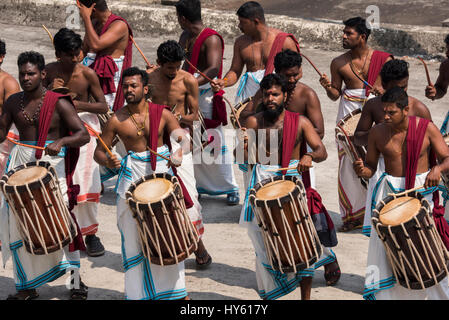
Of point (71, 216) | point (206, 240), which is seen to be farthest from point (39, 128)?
point (206, 240)

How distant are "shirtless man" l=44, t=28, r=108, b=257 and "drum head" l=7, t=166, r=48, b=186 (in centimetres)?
151

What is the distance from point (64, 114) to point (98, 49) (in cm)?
222

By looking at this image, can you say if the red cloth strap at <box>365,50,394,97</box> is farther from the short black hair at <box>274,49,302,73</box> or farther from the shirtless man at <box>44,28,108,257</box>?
the shirtless man at <box>44,28,108,257</box>

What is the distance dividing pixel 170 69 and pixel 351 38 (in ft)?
6.51

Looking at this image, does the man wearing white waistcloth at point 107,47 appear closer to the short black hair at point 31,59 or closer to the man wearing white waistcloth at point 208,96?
the man wearing white waistcloth at point 208,96

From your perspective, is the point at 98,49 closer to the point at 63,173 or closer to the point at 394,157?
the point at 63,173

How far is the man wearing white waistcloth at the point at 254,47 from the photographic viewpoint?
9.23m

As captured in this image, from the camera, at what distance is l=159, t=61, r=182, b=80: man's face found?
816cm

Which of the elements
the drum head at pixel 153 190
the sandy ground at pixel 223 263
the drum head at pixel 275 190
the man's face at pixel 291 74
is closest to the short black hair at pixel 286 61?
the man's face at pixel 291 74

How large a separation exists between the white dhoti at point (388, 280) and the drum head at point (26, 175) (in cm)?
255

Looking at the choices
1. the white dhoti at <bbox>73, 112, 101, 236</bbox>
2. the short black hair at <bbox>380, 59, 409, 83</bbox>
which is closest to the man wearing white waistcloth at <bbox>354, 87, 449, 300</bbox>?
the short black hair at <bbox>380, 59, 409, 83</bbox>

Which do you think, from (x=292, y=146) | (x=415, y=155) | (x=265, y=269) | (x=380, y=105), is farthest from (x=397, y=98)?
(x=265, y=269)

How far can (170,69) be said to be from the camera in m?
8.19

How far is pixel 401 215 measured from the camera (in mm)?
6152
